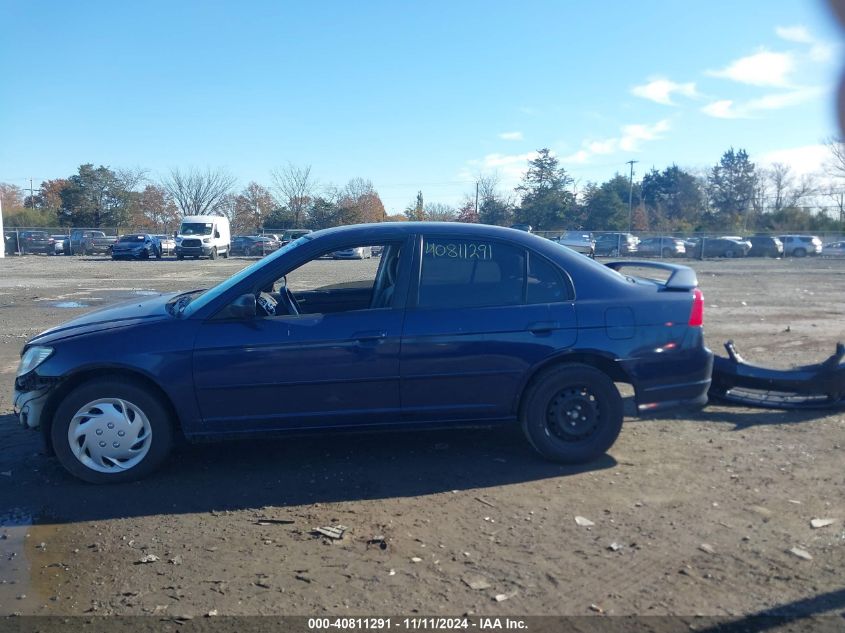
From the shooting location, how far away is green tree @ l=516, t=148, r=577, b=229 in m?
44.7

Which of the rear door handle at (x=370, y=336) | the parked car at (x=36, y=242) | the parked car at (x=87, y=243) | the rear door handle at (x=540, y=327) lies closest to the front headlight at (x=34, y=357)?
the rear door handle at (x=370, y=336)

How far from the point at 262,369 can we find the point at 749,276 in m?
24.0

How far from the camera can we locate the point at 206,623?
3186mm

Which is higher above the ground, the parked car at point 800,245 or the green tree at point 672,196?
the green tree at point 672,196

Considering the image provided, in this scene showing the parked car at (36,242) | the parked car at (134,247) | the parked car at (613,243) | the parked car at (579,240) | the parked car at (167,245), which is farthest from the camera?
the parked car at (36,242)

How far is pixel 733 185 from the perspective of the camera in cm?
7462

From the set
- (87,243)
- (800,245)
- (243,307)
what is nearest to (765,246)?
(800,245)

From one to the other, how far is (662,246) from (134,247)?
30.1 metres

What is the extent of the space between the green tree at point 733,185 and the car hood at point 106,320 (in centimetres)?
7335

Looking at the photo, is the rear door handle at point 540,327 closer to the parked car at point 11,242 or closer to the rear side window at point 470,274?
the rear side window at point 470,274

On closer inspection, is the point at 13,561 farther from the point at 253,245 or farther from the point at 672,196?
the point at 672,196

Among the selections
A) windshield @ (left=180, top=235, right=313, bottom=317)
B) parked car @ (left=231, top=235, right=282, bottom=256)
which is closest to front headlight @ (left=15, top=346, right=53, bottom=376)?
windshield @ (left=180, top=235, right=313, bottom=317)

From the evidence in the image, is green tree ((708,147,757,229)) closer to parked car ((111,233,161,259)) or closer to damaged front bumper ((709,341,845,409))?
parked car ((111,233,161,259))

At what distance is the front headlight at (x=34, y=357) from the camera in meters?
4.77
